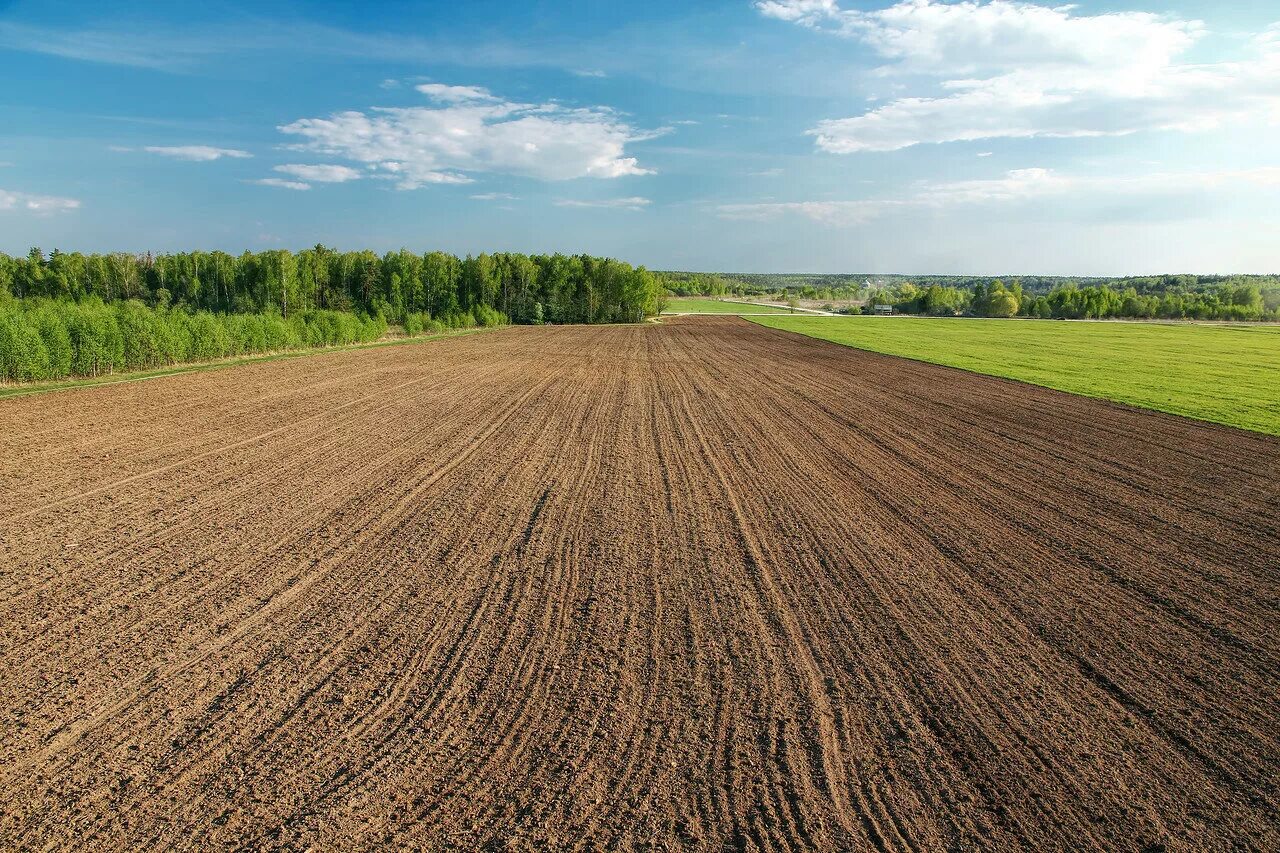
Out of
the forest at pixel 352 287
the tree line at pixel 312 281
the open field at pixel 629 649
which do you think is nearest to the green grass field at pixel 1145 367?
the open field at pixel 629 649

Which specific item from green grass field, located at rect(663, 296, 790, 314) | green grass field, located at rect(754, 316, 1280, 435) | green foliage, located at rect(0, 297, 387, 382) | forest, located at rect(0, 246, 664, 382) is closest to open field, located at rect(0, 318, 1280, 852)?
green foliage, located at rect(0, 297, 387, 382)

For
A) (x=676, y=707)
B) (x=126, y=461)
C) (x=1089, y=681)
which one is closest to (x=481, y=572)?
(x=676, y=707)

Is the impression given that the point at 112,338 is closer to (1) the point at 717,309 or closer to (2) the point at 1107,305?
(1) the point at 717,309

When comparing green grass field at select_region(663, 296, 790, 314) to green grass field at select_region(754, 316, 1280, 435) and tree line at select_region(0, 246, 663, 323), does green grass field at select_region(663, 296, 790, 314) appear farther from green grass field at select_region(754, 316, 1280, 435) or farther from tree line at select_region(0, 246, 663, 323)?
green grass field at select_region(754, 316, 1280, 435)

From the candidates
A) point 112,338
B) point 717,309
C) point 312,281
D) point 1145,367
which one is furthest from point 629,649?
point 717,309

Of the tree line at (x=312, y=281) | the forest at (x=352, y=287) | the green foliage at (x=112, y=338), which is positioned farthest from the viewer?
the tree line at (x=312, y=281)

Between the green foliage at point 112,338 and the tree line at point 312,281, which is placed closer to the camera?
the green foliage at point 112,338

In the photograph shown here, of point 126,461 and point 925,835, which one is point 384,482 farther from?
point 925,835

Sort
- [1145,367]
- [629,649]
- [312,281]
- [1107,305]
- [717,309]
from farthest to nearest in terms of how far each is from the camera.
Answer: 1. [717,309]
2. [1107,305]
3. [312,281]
4. [1145,367]
5. [629,649]

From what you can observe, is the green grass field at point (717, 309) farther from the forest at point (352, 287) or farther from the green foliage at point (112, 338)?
the green foliage at point (112, 338)
